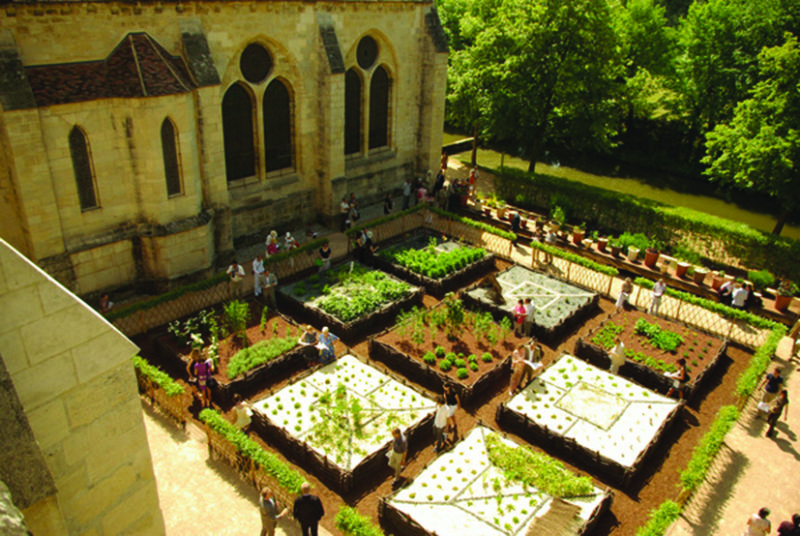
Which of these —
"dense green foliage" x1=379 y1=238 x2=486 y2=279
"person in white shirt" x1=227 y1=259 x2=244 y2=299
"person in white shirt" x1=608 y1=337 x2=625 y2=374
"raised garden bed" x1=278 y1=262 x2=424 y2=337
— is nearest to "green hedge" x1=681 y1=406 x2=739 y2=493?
"person in white shirt" x1=608 y1=337 x2=625 y2=374

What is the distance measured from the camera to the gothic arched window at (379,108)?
2856 cm

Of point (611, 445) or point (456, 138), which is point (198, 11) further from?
point (456, 138)

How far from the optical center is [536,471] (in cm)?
1404

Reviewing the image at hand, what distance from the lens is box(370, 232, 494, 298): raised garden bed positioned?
2288cm

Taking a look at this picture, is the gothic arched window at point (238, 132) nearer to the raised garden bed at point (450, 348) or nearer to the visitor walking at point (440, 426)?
the raised garden bed at point (450, 348)

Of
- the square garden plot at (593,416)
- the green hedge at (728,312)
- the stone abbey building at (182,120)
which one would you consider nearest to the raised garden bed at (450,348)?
the square garden plot at (593,416)

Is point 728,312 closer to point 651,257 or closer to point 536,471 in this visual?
point 651,257

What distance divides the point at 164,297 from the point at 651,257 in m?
18.4

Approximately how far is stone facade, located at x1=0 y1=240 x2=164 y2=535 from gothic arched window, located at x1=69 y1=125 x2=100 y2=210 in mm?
16352

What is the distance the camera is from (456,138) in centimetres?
4678

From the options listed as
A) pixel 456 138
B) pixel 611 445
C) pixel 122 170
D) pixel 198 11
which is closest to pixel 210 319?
pixel 122 170

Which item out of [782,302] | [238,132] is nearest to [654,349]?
[782,302]

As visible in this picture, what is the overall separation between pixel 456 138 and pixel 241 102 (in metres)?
25.3

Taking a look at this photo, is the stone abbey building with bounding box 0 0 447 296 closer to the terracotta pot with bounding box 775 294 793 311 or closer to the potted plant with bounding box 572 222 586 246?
the potted plant with bounding box 572 222 586 246
